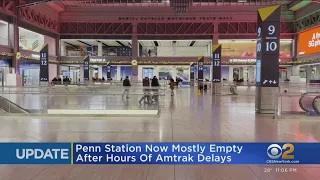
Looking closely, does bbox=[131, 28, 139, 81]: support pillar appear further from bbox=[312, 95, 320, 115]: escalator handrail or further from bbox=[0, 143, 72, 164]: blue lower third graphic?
bbox=[0, 143, 72, 164]: blue lower third graphic

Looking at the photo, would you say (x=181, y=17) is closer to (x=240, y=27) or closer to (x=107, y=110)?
(x=240, y=27)

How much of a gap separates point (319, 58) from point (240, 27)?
11259mm

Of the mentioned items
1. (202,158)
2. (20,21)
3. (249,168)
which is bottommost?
(249,168)

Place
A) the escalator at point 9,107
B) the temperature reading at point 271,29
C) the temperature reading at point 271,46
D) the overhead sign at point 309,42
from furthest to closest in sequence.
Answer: the overhead sign at point 309,42, the temperature reading at point 271,46, the temperature reading at point 271,29, the escalator at point 9,107

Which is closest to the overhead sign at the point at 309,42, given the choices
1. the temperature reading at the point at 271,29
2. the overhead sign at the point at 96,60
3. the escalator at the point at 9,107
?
the temperature reading at the point at 271,29

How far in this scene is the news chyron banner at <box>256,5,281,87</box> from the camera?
11.6m

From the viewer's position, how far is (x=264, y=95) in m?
11.5

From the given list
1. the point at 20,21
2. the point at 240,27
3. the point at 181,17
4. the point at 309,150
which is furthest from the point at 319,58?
the point at 309,150

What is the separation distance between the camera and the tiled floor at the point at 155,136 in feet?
14.0

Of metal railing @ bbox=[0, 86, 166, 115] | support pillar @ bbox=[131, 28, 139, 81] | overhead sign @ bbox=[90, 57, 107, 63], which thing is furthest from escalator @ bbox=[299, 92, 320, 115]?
overhead sign @ bbox=[90, 57, 107, 63]

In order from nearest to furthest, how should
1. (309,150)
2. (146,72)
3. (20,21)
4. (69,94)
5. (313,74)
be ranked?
(309,150) < (69,94) < (20,21) < (313,74) < (146,72)

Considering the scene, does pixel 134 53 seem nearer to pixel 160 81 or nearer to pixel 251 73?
pixel 160 81

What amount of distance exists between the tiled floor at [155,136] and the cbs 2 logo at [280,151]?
44.0 inches

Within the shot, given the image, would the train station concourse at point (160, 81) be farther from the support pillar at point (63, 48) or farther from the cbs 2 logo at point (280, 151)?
the cbs 2 logo at point (280, 151)
